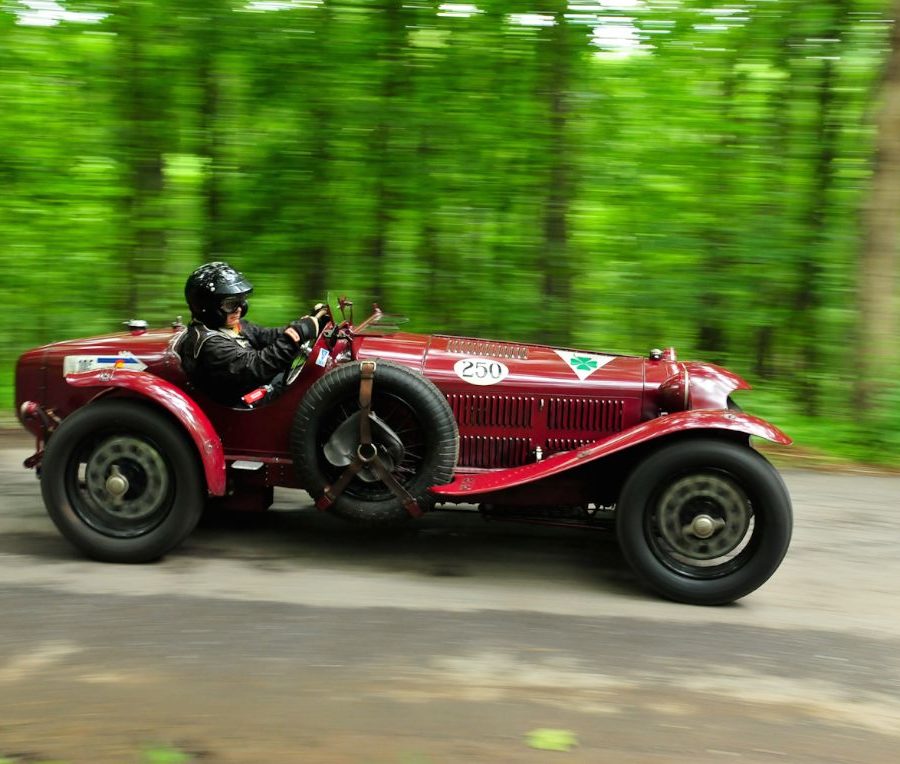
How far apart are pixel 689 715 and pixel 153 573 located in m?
2.67

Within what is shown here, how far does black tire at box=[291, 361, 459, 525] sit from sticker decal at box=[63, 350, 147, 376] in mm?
1040

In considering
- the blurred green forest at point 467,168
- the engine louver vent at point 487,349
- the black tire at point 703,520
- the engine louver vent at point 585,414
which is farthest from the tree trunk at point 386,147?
the black tire at point 703,520

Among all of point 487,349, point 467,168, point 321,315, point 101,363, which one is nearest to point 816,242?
point 467,168

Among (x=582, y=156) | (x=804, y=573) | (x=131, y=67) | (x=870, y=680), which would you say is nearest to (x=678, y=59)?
(x=582, y=156)

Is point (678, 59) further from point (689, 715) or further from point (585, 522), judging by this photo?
→ point (689, 715)

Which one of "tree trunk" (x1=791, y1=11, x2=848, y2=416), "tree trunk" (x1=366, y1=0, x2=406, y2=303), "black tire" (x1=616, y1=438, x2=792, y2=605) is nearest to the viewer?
"black tire" (x1=616, y1=438, x2=792, y2=605)

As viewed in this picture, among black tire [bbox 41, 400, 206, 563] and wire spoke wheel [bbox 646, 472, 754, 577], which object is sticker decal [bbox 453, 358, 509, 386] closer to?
wire spoke wheel [bbox 646, 472, 754, 577]

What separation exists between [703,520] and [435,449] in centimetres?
133

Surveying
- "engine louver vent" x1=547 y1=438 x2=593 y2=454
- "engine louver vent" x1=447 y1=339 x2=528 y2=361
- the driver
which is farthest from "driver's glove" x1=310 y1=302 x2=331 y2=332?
"engine louver vent" x1=547 y1=438 x2=593 y2=454

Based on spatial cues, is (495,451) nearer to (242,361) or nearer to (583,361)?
(583,361)

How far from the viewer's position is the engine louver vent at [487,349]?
5.16 meters

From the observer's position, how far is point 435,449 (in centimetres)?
466

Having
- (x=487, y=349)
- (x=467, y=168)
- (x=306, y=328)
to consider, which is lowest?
(x=487, y=349)

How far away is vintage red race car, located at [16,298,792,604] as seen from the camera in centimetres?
447
